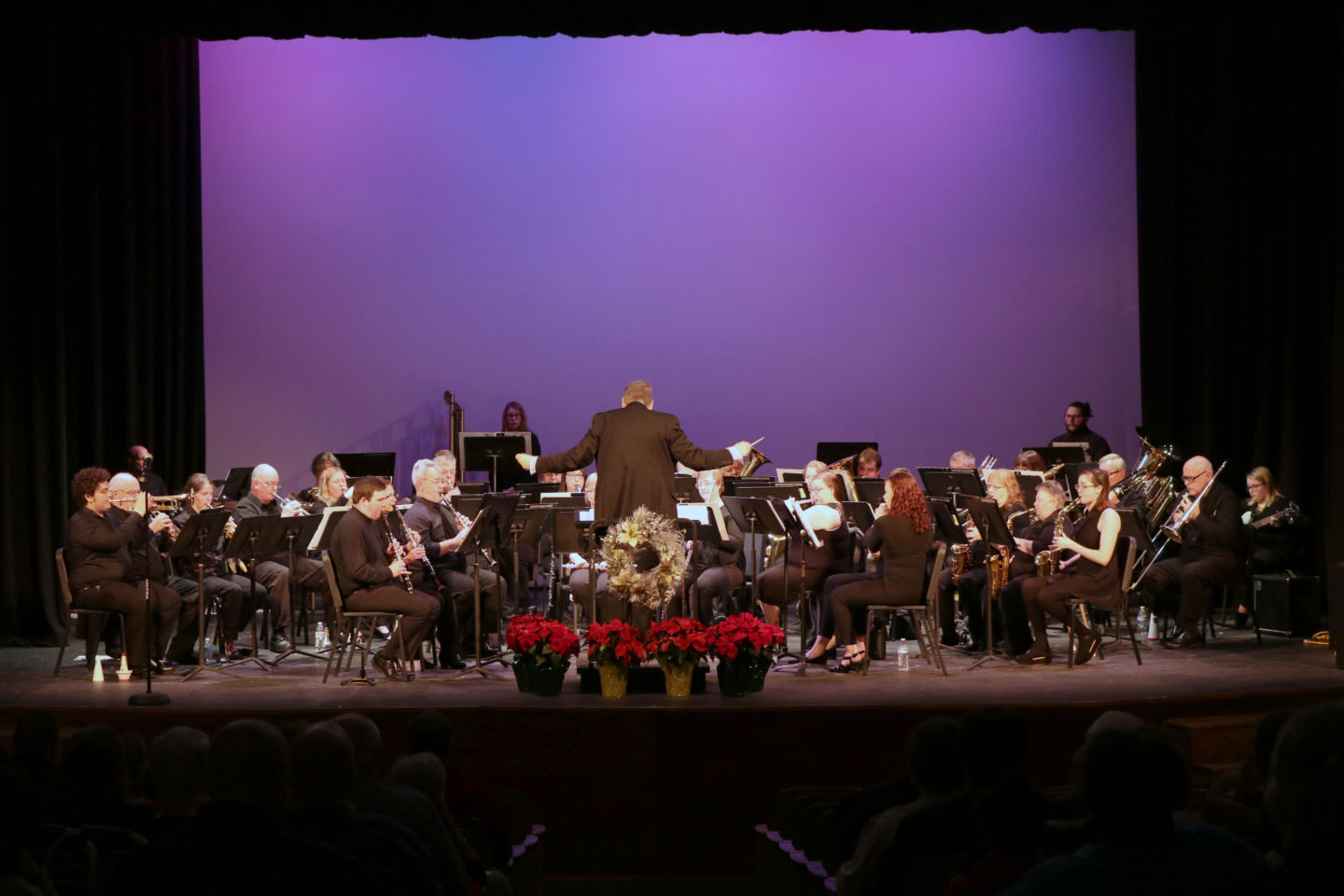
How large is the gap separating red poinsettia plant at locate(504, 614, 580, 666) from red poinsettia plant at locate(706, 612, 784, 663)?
66 cm

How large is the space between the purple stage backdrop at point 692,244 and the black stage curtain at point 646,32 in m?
0.44

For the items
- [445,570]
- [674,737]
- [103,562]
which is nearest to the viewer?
[674,737]

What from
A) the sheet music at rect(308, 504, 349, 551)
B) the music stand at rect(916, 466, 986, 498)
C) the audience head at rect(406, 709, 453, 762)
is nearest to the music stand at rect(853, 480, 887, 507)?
the music stand at rect(916, 466, 986, 498)

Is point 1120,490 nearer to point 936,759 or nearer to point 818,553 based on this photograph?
point 818,553

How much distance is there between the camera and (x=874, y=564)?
362 inches

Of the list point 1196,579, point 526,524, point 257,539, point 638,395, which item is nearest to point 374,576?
point 257,539

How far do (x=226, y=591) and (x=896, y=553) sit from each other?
3.92 m

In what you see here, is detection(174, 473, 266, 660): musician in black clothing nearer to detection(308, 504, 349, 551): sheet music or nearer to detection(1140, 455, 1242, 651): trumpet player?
detection(308, 504, 349, 551): sheet music

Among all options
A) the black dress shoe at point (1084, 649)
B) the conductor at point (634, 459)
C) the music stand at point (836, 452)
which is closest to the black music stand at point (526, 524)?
the conductor at point (634, 459)

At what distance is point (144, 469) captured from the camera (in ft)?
33.1

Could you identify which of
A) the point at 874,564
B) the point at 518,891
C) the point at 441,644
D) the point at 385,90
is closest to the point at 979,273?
the point at 874,564

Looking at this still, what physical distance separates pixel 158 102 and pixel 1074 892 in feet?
34.6

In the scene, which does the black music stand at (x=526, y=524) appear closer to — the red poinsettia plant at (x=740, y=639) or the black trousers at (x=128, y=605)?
the red poinsettia plant at (x=740, y=639)

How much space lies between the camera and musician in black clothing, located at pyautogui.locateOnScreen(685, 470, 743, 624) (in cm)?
849
